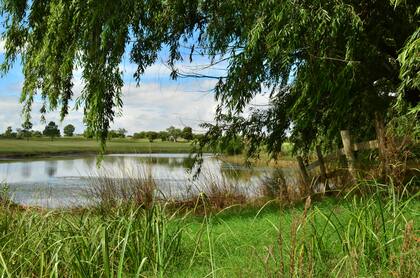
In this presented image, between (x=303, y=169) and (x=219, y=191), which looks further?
(x=219, y=191)

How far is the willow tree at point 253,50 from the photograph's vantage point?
18.4 feet

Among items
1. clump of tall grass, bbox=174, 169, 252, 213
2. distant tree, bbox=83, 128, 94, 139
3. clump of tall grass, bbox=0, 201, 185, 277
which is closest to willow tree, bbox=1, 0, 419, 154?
distant tree, bbox=83, 128, 94, 139

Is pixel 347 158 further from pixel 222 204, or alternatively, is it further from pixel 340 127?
pixel 222 204

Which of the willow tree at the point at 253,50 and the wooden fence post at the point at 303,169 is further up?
the willow tree at the point at 253,50

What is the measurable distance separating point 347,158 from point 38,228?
5408 millimetres

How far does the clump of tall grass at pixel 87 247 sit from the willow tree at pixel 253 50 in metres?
2.34

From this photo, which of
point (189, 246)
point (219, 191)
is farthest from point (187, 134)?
point (189, 246)

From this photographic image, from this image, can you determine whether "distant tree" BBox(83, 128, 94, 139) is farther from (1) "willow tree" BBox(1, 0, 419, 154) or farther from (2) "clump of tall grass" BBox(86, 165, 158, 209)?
(2) "clump of tall grass" BBox(86, 165, 158, 209)

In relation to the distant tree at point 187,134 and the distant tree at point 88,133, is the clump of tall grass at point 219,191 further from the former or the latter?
the distant tree at point 88,133

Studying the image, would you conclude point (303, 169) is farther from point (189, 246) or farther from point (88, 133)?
point (189, 246)

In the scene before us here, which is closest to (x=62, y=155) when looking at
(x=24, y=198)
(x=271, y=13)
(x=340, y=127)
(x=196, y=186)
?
(x=24, y=198)

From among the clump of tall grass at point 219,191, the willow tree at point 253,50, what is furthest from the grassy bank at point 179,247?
the clump of tall grass at point 219,191

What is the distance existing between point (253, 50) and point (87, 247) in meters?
3.02

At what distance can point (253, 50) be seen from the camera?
576 centimetres
